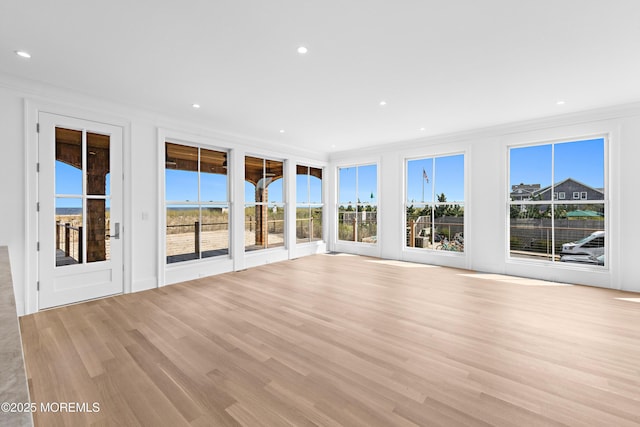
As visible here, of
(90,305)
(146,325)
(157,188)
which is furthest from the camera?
(157,188)

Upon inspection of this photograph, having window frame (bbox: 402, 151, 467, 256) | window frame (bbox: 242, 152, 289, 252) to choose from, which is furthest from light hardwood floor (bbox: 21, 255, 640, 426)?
window frame (bbox: 242, 152, 289, 252)

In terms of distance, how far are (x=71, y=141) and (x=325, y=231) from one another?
18.9 ft

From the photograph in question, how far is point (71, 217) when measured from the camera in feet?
12.5

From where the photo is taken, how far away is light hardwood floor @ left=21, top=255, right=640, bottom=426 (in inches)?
72.9

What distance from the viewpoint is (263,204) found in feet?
21.4

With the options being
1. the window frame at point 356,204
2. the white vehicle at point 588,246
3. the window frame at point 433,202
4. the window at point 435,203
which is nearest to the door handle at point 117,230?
the window frame at point 356,204

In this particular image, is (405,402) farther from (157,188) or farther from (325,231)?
(325,231)

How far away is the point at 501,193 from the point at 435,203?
1.28 metres

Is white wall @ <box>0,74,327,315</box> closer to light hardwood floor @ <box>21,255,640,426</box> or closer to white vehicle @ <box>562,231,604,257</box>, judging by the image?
light hardwood floor @ <box>21,255,640,426</box>

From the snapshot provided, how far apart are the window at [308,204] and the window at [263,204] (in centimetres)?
55

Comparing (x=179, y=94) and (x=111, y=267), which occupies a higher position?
(x=179, y=94)

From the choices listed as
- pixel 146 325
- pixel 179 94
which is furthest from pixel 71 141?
pixel 146 325

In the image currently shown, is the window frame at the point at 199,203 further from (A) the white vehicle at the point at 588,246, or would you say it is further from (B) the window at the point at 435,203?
(A) the white vehicle at the point at 588,246

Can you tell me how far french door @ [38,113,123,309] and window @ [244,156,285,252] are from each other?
2.34 meters
